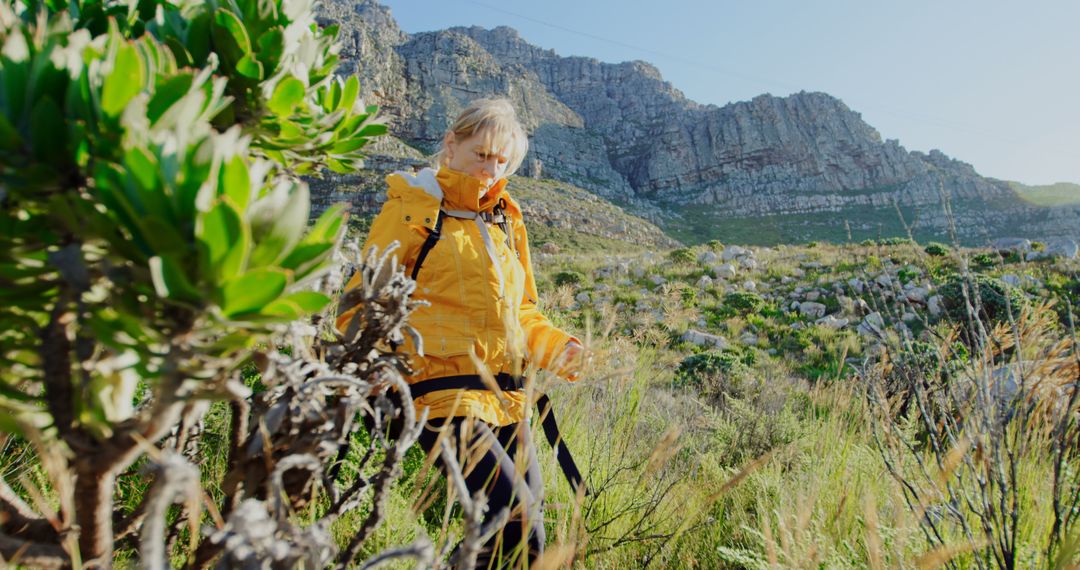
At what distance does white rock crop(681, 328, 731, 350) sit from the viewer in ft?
25.1

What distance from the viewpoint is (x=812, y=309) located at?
30.4ft

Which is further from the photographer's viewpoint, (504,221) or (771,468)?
(771,468)

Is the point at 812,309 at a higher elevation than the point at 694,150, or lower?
lower

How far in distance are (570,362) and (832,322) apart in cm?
834

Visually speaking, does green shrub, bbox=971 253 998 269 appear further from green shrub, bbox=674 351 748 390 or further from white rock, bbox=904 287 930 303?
green shrub, bbox=674 351 748 390

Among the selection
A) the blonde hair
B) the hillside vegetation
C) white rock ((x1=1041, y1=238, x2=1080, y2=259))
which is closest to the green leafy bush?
the hillside vegetation

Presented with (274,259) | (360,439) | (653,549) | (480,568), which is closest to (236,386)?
(274,259)

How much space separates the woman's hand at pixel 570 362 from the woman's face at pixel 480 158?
75 cm

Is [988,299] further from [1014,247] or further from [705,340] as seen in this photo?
[705,340]

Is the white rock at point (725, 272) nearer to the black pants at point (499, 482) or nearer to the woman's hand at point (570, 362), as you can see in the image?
the woman's hand at point (570, 362)

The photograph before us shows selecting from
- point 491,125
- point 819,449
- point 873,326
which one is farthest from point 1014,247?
point 491,125

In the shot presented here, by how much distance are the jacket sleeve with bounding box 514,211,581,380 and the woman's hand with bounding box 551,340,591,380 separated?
28 mm

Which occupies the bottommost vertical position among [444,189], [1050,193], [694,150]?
[444,189]

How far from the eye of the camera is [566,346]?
1.85 metres
